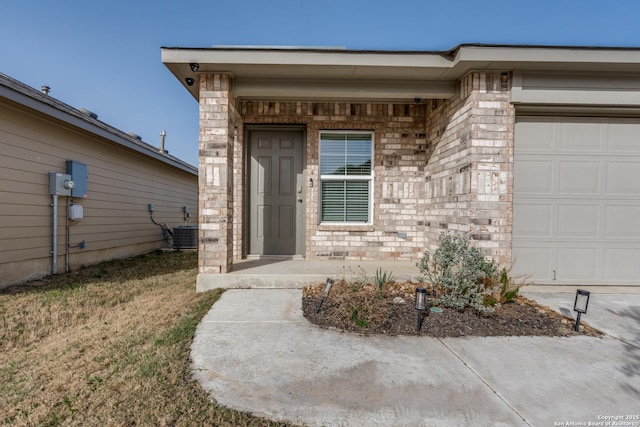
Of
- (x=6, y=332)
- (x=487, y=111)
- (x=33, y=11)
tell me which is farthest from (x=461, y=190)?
(x=33, y=11)

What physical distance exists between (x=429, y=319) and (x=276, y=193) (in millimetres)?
3264

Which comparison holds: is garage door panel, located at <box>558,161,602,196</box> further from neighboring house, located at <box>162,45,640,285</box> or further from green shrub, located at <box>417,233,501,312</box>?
green shrub, located at <box>417,233,501,312</box>

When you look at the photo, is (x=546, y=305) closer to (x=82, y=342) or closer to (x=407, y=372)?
(x=407, y=372)

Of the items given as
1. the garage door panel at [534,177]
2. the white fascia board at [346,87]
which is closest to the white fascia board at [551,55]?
the white fascia board at [346,87]

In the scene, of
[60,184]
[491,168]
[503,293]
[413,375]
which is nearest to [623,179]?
[491,168]

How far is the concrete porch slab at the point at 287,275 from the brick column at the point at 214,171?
155 mm

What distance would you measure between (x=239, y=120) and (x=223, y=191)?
164 centimetres

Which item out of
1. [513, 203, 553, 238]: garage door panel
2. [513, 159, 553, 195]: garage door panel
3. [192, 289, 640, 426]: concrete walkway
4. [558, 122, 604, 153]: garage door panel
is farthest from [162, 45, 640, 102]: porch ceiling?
[192, 289, 640, 426]: concrete walkway

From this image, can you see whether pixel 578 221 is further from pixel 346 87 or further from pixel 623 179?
pixel 346 87

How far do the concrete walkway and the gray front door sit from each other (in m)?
2.42

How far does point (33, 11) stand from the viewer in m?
6.42

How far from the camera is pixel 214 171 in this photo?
398 cm

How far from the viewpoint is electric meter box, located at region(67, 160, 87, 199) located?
213 inches

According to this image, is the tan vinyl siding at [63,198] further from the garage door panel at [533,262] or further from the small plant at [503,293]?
the garage door panel at [533,262]
